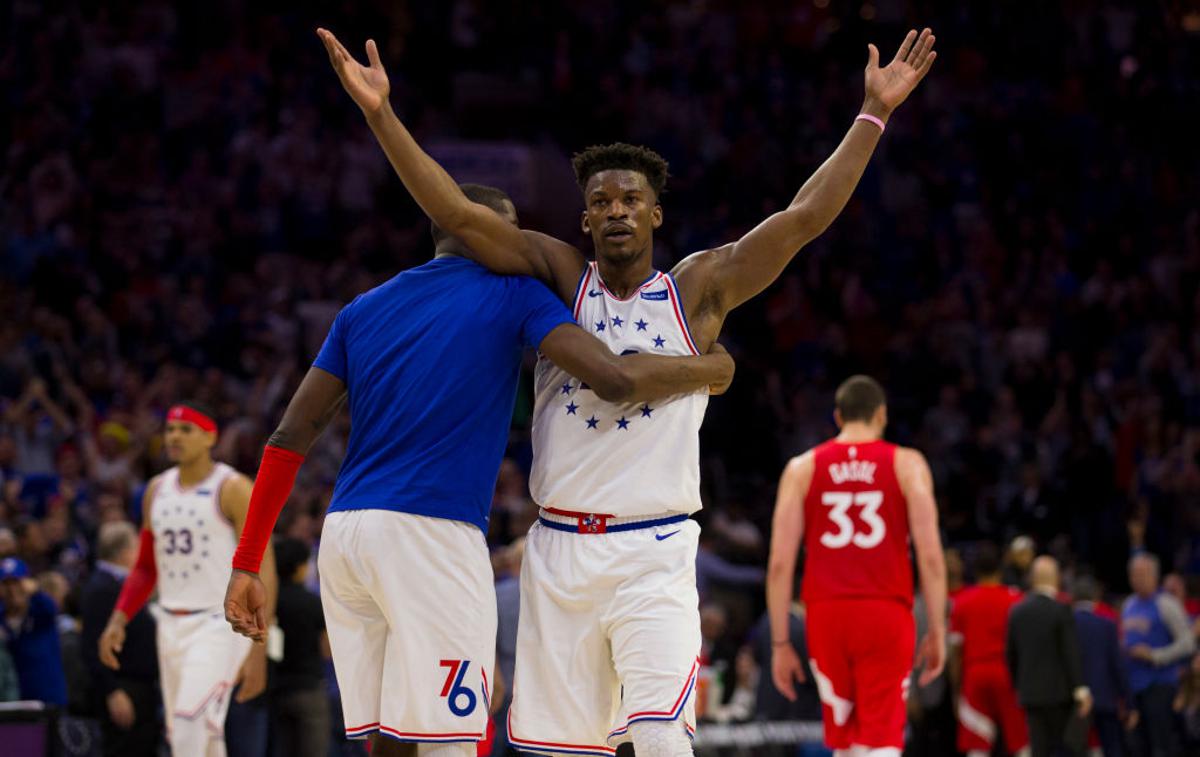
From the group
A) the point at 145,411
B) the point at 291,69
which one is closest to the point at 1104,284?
the point at 291,69

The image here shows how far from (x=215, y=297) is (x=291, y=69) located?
399 centimetres

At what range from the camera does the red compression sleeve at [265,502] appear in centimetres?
556

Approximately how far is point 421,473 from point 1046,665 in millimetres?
8458

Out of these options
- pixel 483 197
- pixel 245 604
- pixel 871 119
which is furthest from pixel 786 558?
pixel 245 604

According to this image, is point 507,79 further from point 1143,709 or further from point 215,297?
point 1143,709

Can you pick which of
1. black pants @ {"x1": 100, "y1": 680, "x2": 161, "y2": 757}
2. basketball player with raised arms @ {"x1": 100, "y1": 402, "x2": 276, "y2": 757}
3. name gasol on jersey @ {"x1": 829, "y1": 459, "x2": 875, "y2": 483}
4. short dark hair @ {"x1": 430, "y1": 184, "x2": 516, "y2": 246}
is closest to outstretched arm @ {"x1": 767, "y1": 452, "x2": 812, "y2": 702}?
name gasol on jersey @ {"x1": 829, "y1": 459, "x2": 875, "y2": 483}

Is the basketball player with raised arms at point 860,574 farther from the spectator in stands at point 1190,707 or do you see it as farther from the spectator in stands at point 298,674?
the spectator in stands at point 1190,707

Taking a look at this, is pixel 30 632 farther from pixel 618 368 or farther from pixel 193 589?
pixel 618 368

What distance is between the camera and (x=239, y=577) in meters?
5.54

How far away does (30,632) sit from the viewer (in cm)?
1056

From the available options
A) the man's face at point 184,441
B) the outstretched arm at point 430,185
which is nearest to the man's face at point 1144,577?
the man's face at point 184,441

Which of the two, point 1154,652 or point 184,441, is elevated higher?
point 184,441

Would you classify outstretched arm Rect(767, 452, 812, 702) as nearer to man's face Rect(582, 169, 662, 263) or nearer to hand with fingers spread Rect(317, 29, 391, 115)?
man's face Rect(582, 169, 662, 263)

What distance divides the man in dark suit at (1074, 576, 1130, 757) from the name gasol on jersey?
18.1 ft
